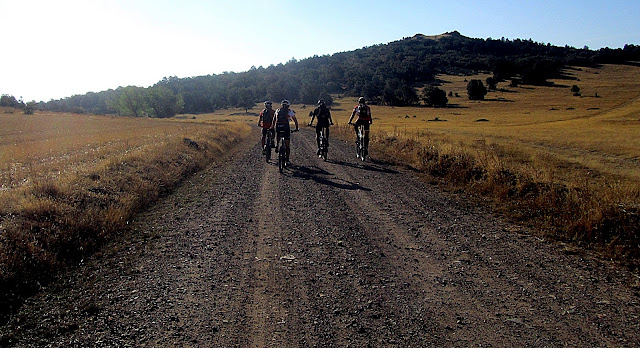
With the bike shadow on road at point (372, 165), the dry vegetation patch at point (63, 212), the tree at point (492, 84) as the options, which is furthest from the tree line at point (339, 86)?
the dry vegetation patch at point (63, 212)

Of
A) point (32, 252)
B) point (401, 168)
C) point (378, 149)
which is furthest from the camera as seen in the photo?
point (378, 149)

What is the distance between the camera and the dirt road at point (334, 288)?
3.81m

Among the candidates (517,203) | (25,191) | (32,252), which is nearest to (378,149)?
(517,203)

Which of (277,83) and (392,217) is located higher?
(277,83)

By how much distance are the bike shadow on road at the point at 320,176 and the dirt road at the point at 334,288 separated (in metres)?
2.69

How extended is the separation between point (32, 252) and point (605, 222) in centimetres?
870

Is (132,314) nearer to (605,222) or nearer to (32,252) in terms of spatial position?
(32,252)

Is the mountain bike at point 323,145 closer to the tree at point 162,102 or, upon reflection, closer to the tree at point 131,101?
the tree at point 131,101

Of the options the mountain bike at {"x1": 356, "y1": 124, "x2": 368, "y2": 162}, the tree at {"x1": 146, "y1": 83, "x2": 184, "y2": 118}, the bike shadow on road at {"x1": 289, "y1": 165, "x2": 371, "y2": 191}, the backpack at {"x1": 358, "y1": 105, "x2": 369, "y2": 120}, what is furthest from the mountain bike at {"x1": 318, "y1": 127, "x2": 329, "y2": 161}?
the tree at {"x1": 146, "y1": 83, "x2": 184, "y2": 118}

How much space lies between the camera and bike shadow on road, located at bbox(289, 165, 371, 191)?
11094 millimetres

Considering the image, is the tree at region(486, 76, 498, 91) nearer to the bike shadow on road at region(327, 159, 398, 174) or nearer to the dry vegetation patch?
the bike shadow on road at region(327, 159, 398, 174)

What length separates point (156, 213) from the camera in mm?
8750

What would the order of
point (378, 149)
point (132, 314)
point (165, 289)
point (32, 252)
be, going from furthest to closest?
point (378, 149)
point (32, 252)
point (165, 289)
point (132, 314)

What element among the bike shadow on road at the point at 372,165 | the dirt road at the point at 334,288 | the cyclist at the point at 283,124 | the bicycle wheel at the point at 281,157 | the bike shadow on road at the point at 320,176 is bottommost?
the bike shadow on road at the point at 372,165
